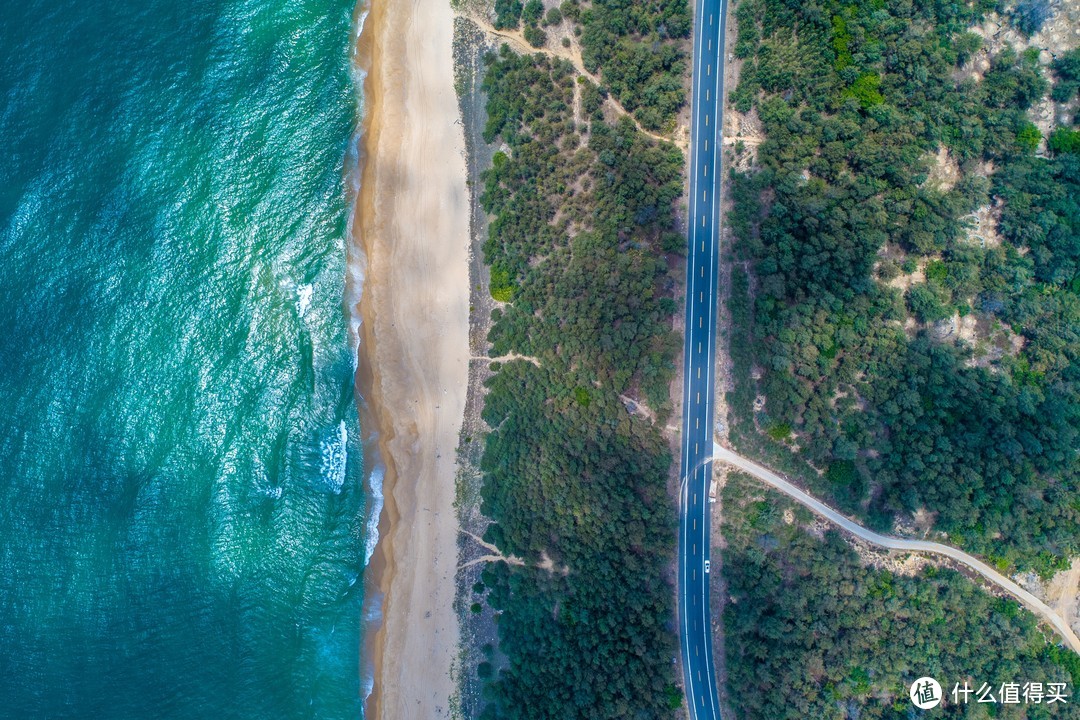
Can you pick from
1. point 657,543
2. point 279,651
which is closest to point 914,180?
point 657,543

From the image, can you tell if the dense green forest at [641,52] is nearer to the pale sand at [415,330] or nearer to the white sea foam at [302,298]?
the pale sand at [415,330]

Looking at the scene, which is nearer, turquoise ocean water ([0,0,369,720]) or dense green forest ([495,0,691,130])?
dense green forest ([495,0,691,130])

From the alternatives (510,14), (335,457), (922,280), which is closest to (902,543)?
(922,280)

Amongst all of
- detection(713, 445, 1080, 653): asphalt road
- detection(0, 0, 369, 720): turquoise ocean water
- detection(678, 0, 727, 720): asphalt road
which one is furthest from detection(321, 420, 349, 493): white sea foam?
detection(713, 445, 1080, 653): asphalt road

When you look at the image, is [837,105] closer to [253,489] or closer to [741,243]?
[741,243]

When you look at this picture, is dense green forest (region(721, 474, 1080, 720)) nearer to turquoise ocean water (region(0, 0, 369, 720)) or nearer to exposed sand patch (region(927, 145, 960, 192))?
exposed sand patch (region(927, 145, 960, 192))

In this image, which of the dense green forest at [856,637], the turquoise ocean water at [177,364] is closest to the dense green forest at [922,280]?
the dense green forest at [856,637]
